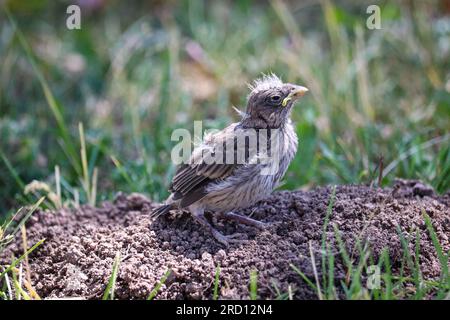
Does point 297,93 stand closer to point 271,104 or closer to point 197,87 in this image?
point 271,104

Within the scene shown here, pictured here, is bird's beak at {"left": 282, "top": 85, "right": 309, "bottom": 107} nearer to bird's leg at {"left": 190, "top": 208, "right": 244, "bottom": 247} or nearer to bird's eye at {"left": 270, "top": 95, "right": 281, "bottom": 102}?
bird's eye at {"left": 270, "top": 95, "right": 281, "bottom": 102}

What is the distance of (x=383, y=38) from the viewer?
6.34 meters

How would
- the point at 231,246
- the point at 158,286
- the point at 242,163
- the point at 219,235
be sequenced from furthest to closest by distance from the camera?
the point at 242,163
the point at 219,235
the point at 231,246
the point at 158,286

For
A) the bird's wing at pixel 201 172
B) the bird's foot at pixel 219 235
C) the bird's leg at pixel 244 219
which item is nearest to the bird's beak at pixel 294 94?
the bird's wing at pixel 201 172

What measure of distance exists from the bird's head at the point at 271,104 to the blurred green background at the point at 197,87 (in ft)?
2.66

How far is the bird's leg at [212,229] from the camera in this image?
339 centimetres

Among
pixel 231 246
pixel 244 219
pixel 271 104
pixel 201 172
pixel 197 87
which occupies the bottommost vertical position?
pixel 231 246

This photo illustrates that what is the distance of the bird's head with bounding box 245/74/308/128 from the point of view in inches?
149

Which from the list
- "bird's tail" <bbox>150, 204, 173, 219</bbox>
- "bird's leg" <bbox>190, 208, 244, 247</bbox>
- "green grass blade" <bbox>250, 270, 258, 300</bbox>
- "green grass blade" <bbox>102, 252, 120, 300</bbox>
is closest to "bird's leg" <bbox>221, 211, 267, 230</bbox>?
"bird's leg" <bbox>190, 208, 244, 247</bbox>

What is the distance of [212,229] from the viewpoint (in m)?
3.53

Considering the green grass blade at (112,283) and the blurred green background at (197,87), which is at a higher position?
the blurred green background at (197,87)

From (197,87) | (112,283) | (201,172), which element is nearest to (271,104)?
(201,172)

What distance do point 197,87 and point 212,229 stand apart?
3196 mm

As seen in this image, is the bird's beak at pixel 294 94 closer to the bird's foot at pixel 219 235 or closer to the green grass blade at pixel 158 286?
the bird's foot at pixel 219 235
